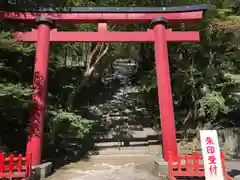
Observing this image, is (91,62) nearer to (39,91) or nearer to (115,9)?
(115,9)

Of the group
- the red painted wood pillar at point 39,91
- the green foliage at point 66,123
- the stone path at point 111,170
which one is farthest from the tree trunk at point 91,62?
the stone path at point 111,170

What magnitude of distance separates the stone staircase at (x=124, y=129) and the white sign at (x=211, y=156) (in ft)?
16.5

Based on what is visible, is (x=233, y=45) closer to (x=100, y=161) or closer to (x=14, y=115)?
(x=100, y=161)

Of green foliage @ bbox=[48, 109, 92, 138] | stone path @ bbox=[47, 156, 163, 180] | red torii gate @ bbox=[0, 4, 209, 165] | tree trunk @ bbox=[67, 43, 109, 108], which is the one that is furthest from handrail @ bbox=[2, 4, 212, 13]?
stone path @ bbox=[47, 156, 163, 180]

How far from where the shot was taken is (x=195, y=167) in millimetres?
6914

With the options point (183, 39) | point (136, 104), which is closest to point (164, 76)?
point (183, 39)

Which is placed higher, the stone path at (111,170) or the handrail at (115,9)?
the handrail at (115,9)

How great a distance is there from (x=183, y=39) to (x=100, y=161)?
17.6ft

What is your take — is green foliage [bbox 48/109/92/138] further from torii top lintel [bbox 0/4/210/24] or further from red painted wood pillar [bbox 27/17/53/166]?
torii top lintel [bbox 0/4/210/24]

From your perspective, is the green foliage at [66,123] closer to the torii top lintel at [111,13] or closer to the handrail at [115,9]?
the torii top lintel at [111,13]

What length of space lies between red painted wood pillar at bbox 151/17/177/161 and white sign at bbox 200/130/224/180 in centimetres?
185

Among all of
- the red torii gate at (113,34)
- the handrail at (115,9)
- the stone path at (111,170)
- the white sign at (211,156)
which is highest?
the handrail at (115,9)

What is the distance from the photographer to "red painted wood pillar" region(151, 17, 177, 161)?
7885mm

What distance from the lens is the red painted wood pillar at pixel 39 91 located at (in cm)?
763
